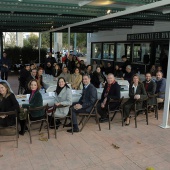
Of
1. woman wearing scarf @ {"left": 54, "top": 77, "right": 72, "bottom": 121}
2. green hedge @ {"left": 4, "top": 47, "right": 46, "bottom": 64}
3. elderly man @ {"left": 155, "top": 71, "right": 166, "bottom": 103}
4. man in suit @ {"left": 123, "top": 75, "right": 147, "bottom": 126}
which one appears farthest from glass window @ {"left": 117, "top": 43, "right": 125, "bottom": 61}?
woman wearing scarf @ {"left": 54, "top": 77, "right": 72, "bottom": 121}

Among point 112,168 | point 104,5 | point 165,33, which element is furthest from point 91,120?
point 165,33

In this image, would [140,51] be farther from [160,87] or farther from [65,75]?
[160,87]

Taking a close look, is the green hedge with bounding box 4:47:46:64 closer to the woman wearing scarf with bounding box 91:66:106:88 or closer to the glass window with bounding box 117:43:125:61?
the glass window with bounding box 117:43:125:61

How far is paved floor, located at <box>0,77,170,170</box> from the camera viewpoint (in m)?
3.51

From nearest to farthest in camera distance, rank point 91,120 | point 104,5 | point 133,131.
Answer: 1. point 133,131
2. point 91,120
3. point 104,5

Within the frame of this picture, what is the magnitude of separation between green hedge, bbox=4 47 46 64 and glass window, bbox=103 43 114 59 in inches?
182

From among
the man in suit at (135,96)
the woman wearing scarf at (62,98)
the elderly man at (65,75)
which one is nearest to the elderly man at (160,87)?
the man in suit at (135,96)

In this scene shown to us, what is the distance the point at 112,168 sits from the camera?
3.44 m

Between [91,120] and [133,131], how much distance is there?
3.81 ft

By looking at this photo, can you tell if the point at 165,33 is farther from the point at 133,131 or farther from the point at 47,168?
the point at 47,168

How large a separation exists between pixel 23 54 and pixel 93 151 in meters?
14.0

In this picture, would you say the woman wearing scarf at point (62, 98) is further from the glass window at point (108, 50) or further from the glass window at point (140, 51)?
the glass window at point (108, 50)

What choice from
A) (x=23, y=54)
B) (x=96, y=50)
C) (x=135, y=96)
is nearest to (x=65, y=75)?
(x=135, y=96)

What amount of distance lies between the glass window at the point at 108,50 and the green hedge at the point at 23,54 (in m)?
4.62
